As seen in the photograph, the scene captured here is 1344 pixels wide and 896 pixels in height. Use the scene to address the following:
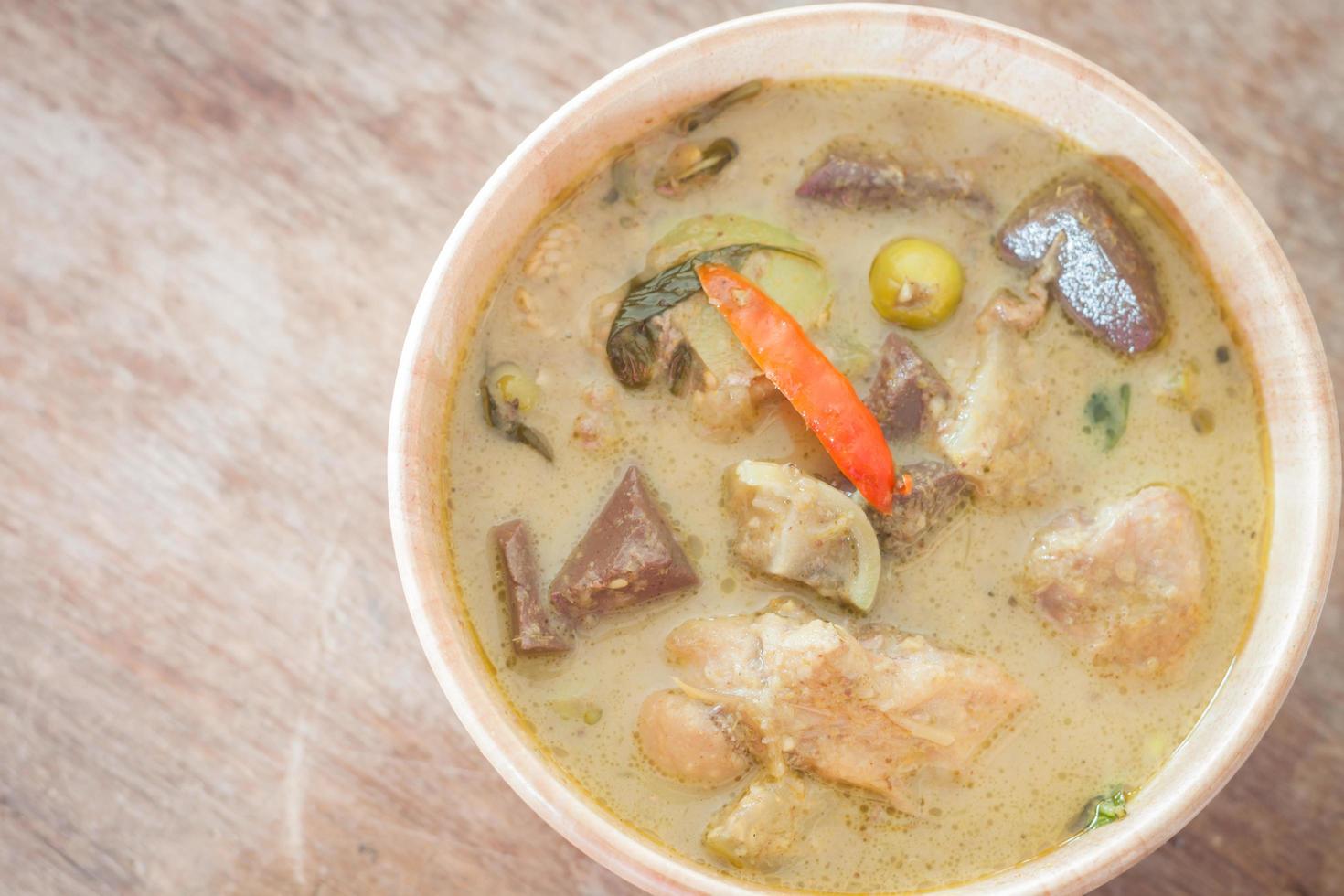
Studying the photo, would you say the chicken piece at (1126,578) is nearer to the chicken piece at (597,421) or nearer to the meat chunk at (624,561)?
the meat chunk at (624,561)

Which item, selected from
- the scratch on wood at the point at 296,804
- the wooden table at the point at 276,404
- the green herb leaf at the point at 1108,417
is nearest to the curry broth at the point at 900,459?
the green herb leaf at the point at 1108,417

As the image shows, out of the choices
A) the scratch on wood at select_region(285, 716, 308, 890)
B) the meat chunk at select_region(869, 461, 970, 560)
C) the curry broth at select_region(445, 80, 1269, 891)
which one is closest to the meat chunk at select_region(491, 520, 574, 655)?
the curry broth at select_region(445, 80, 1269, 891)

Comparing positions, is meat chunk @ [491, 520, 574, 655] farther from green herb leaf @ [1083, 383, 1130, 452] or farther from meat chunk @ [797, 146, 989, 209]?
green herb leaf @ [1083, 383, 1130, 452]

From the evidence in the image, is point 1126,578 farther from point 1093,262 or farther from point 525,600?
point 525,600

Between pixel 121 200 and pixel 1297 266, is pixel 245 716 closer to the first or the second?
pixel 121 200

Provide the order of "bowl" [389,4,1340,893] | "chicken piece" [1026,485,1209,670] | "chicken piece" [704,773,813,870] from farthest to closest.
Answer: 1. "chicken piece" [1026,485,1209,670]
2. "chicken piece" [704,773,813,870]
3. "bowl" [389,4,1340,893]
